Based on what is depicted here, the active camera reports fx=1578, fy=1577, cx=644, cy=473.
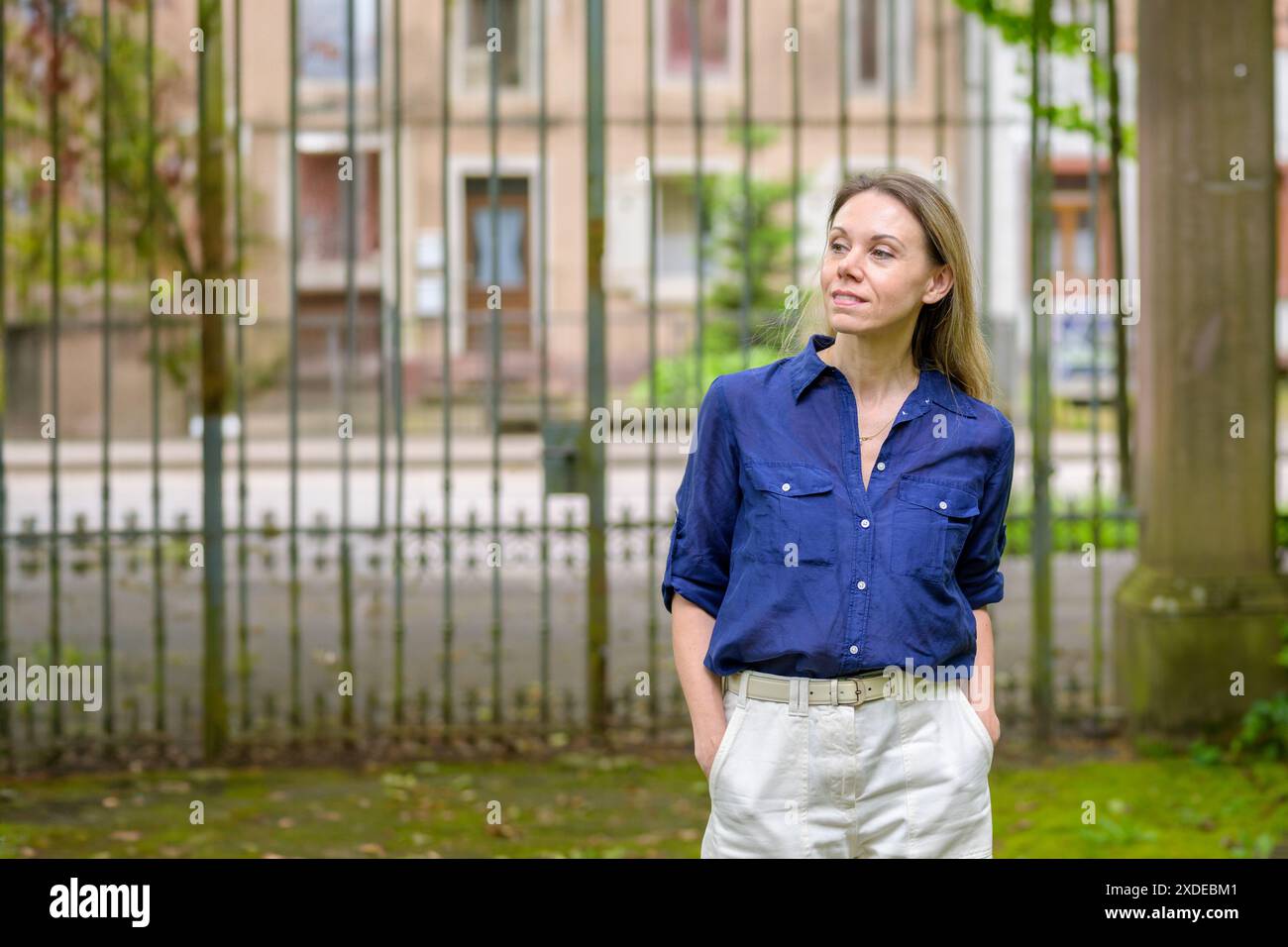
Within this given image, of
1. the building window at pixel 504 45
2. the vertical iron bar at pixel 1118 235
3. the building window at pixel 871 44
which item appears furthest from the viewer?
the building window at pixel 504 45

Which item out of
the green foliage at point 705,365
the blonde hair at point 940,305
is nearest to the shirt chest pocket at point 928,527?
the blonde hair at point 940,305

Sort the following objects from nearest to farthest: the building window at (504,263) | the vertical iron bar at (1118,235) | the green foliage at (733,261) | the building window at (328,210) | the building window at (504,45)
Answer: the vertical iron bar at (1118,235)
the green foliage at (733,261)
the building window at (504,263)
the building window at (328,210)
the building window at (504,45)

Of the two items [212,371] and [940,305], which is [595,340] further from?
[940,305]

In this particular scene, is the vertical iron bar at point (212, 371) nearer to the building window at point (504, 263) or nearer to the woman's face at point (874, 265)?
the woman's face at point (874, 265)

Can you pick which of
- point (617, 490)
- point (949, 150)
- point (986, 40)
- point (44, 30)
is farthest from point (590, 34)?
point (949, 150)

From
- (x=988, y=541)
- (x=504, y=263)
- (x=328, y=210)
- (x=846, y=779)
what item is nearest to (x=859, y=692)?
(x=846, y=779)

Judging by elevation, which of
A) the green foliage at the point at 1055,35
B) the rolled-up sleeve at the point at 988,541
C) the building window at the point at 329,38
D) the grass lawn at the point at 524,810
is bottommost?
the grass lawn at the point at 524,810

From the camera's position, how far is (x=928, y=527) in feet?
9.30

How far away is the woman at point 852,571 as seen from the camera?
2789 mm

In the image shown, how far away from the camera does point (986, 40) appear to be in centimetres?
730

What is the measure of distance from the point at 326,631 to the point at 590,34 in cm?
437

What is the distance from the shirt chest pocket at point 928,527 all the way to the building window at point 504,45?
1888 centimetres

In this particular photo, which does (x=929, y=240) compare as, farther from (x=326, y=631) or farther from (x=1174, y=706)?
(x=326, y=631)
